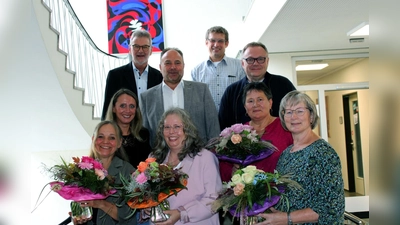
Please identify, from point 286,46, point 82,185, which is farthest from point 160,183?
point 286,46

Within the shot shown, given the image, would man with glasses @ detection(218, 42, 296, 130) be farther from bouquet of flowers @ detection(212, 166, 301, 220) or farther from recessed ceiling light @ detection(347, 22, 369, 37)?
recessed ceiling light @ detection(347, 22, 369, 37)

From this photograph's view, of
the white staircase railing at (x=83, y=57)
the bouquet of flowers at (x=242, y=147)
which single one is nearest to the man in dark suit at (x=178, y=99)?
the bouquet of flowers at (x=242, y=147)

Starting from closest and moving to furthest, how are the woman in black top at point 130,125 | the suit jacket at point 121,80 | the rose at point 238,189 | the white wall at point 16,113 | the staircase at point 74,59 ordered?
1. the white wall at point 16,113
2. the rose at point 238,189
3. the woman in black top at point 130,125
4. the suit jacket at point 121,80
5. the staircase at point 74,59

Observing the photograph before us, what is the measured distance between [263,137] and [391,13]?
2.61 metres

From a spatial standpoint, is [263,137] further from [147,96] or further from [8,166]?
[8,166]

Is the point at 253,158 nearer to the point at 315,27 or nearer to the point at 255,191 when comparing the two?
the point at 255,191

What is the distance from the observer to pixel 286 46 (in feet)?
24.7

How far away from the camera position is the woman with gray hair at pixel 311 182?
6.73ft

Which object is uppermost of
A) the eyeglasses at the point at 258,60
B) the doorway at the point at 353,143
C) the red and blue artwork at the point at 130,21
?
the red and blue artwork at the point at 130,21

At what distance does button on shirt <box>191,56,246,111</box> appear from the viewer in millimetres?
4293

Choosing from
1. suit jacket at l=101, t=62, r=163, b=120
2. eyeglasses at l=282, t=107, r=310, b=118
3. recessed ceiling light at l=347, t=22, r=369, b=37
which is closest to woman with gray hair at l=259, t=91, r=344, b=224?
eyeglasses at l=282, t=107, r=310, b=118

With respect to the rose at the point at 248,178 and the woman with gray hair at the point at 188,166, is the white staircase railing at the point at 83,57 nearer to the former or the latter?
the woman with gray hair at the point at 188,166

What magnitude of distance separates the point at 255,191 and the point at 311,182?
348mm

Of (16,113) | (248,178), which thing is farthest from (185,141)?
(16,113)
